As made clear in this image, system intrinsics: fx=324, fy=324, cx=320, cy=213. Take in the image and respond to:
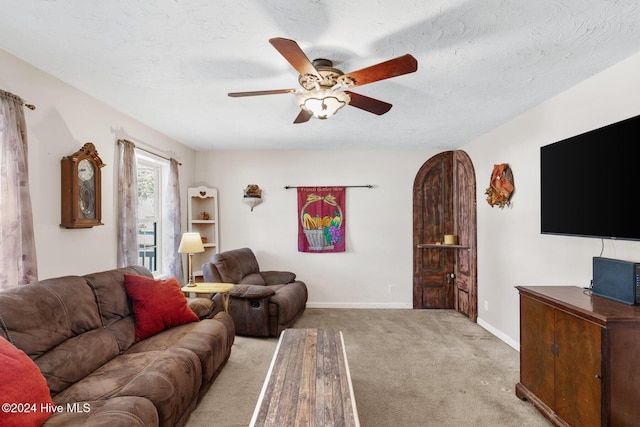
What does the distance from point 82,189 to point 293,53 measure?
7.05 ft

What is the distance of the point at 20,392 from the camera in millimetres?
1412

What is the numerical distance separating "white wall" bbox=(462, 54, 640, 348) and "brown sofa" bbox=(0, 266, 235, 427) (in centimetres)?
287

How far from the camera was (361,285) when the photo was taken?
16.7ft

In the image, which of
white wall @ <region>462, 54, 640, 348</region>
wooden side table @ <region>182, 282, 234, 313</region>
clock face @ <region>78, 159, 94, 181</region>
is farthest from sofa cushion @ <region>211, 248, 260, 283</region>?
white wall @ <region>462, 54, 640, 348</region>

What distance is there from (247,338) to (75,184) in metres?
2.31

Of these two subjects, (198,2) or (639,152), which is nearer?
(198,2)

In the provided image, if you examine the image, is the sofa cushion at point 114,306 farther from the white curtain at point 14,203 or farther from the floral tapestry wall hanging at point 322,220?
the floral tapestry wall hanging at point 322,220

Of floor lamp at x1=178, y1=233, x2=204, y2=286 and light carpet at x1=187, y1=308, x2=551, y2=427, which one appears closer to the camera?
light carpet at x1=187, y1=308, x2=551, y2=427

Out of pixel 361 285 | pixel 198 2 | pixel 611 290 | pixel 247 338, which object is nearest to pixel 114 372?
pixel 247 338

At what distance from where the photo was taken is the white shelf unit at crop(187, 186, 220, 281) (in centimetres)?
486

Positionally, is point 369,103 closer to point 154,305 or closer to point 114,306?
point 154,305

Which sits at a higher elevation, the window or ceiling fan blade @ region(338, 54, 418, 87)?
ceiling fan blade @ region(338, 54, 418, 87)

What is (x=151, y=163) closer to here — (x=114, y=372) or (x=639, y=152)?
(x=114, y=372)

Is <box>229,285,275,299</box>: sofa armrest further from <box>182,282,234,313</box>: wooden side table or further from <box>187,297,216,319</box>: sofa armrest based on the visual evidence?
<box>187,297,216,319</box>: sofa armrest
